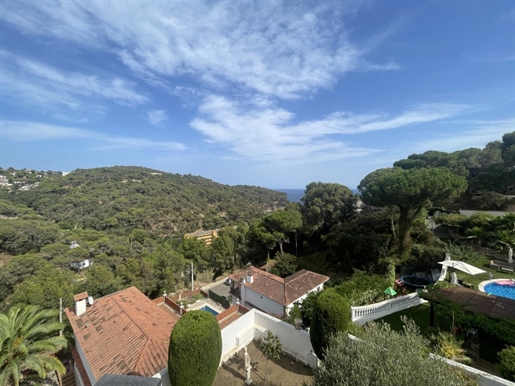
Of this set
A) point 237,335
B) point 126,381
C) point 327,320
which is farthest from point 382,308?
point 126,381

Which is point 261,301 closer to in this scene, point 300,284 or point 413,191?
point 300,284

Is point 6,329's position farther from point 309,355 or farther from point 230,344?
point 309,355

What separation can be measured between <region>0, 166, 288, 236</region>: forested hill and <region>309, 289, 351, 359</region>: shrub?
166 ft

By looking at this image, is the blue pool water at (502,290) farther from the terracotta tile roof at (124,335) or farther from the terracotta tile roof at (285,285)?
the terracotta tile roof at (124,335)

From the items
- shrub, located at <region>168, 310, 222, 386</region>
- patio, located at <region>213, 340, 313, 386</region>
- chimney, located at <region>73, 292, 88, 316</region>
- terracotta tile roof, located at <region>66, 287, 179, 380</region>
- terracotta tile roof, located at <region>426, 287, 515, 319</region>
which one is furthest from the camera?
chimney, located at <region>73, 292, 88, 316</region>

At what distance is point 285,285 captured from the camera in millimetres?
17188

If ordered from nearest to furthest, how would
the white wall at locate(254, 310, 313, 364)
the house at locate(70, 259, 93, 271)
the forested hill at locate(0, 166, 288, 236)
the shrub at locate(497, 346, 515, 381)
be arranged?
the shrub at locate(497, 346, 515, 381) → the white wall at locate(254, 310, 313, 364) → the house at locate(70, 259, 93, 271) → the forested hill at locate(0, 166, 288, 236)

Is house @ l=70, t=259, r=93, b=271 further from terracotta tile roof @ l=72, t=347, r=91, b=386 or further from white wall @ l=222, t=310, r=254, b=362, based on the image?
white wall @ l=222, t=310, r=254, b=362

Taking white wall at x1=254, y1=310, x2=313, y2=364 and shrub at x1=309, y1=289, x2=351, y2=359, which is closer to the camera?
shrub at x1=309, y1=289, x2=351, y2=359

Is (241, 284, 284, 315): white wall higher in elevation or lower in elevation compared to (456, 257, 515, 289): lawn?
lower

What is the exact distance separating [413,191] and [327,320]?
12.9 meters

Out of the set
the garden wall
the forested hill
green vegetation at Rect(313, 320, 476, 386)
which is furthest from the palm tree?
the forested hill

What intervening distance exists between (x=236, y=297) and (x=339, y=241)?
10679 millimetres

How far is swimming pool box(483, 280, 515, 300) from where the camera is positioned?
11.8 m
